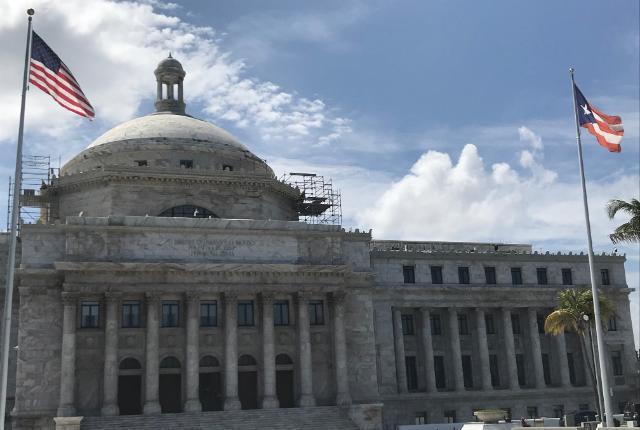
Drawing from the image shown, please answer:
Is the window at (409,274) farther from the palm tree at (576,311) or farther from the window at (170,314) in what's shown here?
the window at (170,314)

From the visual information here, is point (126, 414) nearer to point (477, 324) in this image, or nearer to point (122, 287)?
point (122, 287)

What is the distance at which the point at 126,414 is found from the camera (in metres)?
50.6

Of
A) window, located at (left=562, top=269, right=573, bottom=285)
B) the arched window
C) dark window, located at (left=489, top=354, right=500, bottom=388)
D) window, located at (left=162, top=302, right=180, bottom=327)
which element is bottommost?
dark window, located at (left=489, top=354, right=500, bottom=388)

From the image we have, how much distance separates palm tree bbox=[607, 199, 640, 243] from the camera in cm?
4081

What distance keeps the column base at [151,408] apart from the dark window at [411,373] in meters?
22.1

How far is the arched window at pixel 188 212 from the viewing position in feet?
194

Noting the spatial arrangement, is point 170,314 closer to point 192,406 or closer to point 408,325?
point 192,406

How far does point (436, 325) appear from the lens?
212 feet

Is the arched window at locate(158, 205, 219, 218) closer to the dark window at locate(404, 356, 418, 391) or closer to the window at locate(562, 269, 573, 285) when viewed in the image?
the dark window at locate(404, 356, 418, 391)

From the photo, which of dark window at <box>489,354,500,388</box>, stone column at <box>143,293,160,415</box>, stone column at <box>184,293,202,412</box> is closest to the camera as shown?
→ stone column at <box>143,293,160,415</box>

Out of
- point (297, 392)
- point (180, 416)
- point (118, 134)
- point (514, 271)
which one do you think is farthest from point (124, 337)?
point (514, 271)

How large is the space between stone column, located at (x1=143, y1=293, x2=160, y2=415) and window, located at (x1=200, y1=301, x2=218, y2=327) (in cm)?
331

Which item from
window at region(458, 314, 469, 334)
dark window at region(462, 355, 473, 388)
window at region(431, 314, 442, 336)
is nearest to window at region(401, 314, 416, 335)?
window at region(431, 314, 442, 336)

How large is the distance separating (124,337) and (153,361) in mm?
2864
